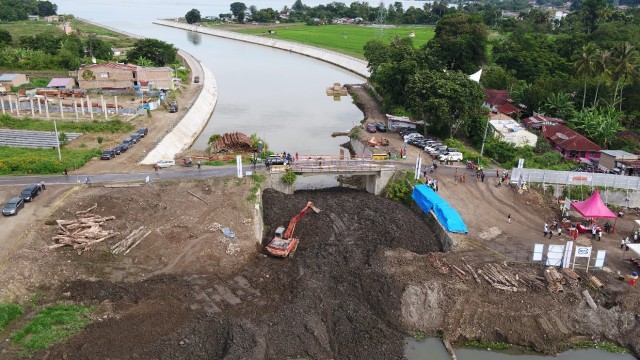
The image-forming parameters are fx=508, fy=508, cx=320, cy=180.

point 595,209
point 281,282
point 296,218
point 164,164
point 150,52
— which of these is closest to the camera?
point 281,282

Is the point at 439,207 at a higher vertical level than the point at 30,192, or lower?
lower

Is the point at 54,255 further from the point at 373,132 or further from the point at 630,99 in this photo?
the point at 630,99

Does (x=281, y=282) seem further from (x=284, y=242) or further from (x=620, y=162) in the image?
(x=620, y=162)

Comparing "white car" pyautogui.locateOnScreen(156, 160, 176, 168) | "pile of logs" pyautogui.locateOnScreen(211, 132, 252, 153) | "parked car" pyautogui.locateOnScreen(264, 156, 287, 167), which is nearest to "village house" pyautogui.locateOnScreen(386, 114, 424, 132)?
"pile of logs" pyautogui.locateOnScreen(211, 132, 252, 153)

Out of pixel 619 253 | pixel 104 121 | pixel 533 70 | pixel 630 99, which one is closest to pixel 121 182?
pixel 104 121

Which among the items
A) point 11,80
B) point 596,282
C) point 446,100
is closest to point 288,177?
point 446,100

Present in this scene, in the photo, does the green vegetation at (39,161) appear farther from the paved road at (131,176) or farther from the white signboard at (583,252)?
the white signboard at (583,252)
